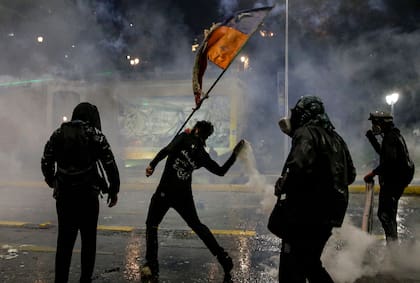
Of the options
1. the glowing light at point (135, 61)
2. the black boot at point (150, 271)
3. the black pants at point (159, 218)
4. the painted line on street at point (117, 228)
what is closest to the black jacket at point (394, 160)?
the black pants at point (159, 218)

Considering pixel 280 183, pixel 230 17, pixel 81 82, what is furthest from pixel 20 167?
pixel 280 183

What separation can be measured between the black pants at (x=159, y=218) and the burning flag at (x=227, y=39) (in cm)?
108

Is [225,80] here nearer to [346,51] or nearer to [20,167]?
[346,51]

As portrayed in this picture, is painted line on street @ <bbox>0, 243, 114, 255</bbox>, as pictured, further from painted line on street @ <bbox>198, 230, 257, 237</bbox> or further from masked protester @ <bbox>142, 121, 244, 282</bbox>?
painted line on street @ <bbox>198, 230, 257, 237</bbox>

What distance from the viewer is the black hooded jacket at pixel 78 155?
2986mm

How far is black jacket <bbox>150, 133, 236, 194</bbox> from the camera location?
3836 mm

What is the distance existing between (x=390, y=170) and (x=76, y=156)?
10.6 ft

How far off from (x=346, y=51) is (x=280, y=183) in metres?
22.8

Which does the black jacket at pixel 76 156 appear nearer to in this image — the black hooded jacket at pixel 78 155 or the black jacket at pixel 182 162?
the black hooded jacket at pixel 78 155

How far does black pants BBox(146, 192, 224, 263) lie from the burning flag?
1081 millimetres

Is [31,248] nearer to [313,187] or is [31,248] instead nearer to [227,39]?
[227,39]

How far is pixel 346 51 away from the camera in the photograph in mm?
23297

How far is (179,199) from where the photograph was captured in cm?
383

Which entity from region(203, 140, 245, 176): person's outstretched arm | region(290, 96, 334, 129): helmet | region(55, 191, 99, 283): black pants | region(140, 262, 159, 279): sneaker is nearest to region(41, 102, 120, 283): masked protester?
region(55, 191, 99, 283): black pants
